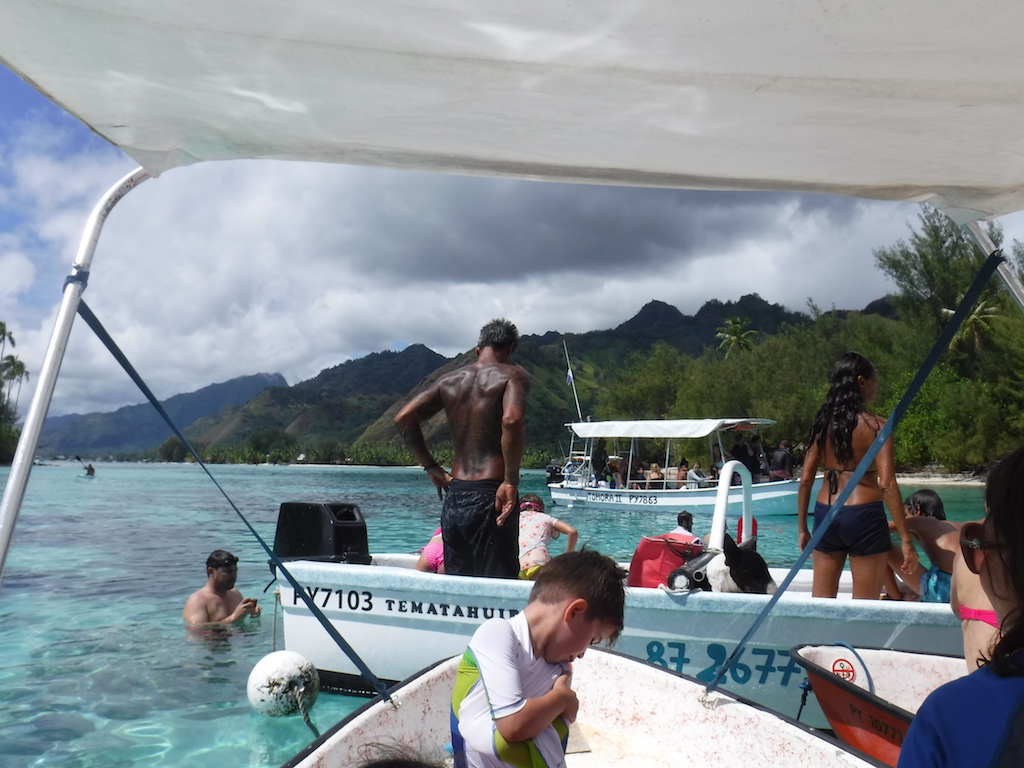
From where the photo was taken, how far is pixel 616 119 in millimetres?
2004

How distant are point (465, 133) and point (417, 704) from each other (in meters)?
2.06

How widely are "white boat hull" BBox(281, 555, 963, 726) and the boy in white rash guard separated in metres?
2.18

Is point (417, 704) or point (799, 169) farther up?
point (799, 169)

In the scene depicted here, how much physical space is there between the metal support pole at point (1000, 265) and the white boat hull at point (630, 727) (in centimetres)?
158

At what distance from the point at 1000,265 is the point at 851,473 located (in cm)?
173

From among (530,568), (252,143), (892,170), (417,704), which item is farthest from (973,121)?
(530,568)

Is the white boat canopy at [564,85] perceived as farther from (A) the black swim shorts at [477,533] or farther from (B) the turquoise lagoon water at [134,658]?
(B) the turquoise lagoon water at [134,658]

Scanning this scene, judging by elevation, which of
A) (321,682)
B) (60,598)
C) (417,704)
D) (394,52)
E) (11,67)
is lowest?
(60,598)

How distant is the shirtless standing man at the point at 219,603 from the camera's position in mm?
7273

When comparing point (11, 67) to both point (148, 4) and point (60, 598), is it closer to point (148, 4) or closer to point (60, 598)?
point (148, 4)

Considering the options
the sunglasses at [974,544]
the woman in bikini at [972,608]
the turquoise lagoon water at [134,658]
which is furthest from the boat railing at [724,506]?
the sunglasses at [974,544]

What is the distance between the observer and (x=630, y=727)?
3141 millimetres

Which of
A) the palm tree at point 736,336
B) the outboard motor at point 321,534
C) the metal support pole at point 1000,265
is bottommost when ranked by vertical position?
the outboard motor at point 321,534

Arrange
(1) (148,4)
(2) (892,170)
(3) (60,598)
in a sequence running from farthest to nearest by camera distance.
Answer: (3) (60,598)
(2) (892,170)
(1) (148,4)
